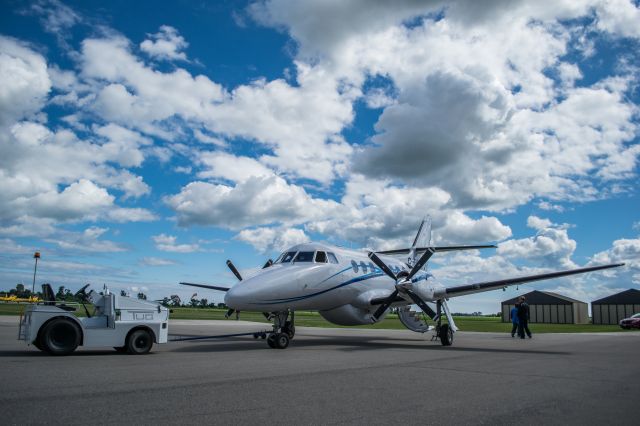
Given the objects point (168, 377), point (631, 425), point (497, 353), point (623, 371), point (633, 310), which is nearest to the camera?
point (631, 425)

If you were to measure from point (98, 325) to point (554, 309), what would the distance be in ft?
202

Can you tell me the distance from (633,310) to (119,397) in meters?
66.0

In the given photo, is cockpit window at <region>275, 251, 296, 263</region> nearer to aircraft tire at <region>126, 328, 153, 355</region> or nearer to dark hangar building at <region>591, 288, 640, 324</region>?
aircraft tire at <region>126, 328, 153, 355</region>

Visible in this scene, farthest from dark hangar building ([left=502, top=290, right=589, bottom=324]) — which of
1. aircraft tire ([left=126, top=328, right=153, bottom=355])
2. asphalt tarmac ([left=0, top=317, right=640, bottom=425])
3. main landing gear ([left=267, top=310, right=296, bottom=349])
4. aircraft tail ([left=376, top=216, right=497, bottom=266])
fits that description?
aircraft tire ([left=126, top=328, right=153, bottom=355])

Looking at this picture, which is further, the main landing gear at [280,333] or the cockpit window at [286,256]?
the cockpit window at [286,256]

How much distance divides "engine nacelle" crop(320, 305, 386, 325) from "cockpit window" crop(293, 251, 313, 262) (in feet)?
9.59

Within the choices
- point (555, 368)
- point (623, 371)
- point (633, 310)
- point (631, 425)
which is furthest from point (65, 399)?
Answer: point (633, 310)

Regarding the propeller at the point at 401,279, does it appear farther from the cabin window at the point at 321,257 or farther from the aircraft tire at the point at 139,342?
the aircraft tire at the point at 139,342

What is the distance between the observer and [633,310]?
191 feet

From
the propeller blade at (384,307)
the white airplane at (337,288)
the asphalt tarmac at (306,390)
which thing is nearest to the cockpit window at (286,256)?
the white airplane at (337,288)

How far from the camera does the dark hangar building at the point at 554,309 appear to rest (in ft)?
201

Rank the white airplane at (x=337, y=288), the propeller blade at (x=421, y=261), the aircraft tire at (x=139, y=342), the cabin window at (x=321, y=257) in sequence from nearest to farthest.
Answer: the aircraft tire at (x=139, y=342) < the white airplane at (x=337, y=288) < the propeller blade at (x=421, y=261) < the cabin window at (x=321, y=257)

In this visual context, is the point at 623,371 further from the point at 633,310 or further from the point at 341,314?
the point at 633,310

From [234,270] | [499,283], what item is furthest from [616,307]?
[234,270]
